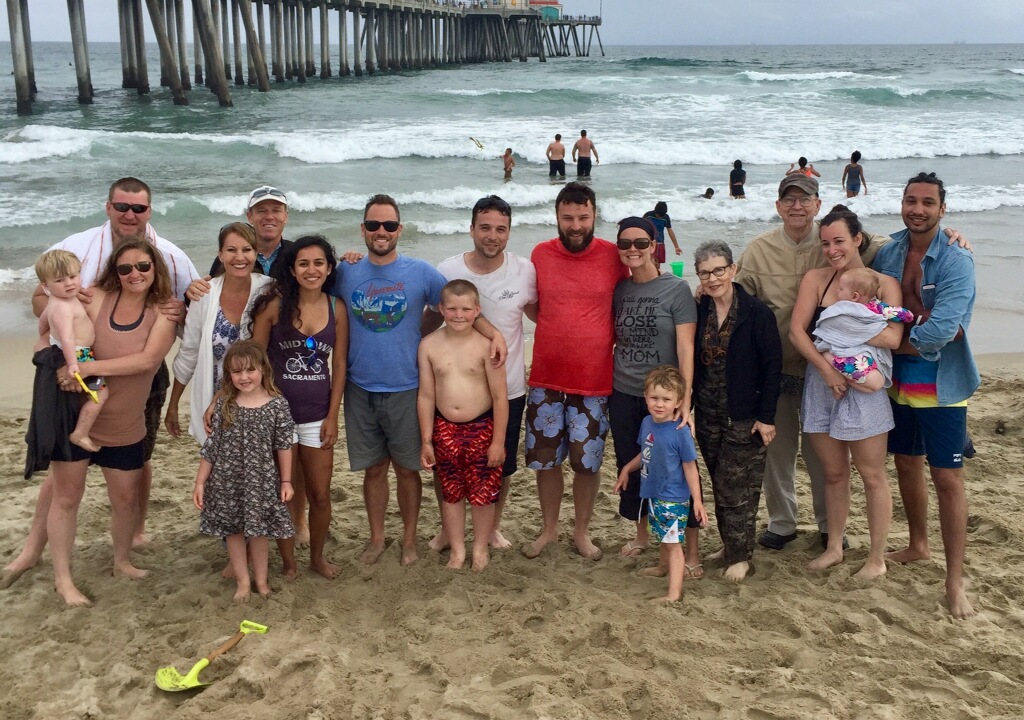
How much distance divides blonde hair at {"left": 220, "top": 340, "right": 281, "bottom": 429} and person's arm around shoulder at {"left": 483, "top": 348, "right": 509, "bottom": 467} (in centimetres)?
97

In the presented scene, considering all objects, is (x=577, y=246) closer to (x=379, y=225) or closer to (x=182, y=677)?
(x=379, y=225)

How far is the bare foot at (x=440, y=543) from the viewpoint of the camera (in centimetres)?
452

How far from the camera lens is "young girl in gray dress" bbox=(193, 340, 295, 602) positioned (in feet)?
12.4

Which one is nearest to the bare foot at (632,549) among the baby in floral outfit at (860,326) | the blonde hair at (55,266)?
the baby in floral outfit at (860,326)

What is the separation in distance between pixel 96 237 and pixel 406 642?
235cm

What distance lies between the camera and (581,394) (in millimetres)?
4199

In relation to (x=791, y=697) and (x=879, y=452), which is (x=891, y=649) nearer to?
(x=791, y=697)

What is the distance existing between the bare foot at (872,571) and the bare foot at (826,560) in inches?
5.9

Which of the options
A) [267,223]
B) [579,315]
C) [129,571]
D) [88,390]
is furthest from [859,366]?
[129,571]

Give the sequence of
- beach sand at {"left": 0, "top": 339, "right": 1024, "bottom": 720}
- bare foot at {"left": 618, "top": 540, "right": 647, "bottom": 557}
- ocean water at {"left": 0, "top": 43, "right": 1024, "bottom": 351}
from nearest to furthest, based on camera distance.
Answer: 1. beach sand at {"left": 0, "top": 339, "right": 1024, "bottom": 720}
2. bare foot at {"left": 618, "top": 540, "right": 647, "bottom": 557}
3. ocean water at {"left": 0, "top": 43, "right": 1024, "bottom": 351}

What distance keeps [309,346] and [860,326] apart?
241 cm

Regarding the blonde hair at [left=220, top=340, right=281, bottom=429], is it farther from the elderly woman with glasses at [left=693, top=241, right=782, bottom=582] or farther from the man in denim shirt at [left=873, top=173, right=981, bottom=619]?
the man in denim shirt at [left=873, top=173, right=981, bottom=619]

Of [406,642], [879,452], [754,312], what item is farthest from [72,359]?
[879,452]

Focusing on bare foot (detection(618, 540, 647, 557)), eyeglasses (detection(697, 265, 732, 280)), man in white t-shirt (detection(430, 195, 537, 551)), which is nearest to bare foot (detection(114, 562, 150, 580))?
man in white t-shirt (detection(430, 195, 537, 551))
